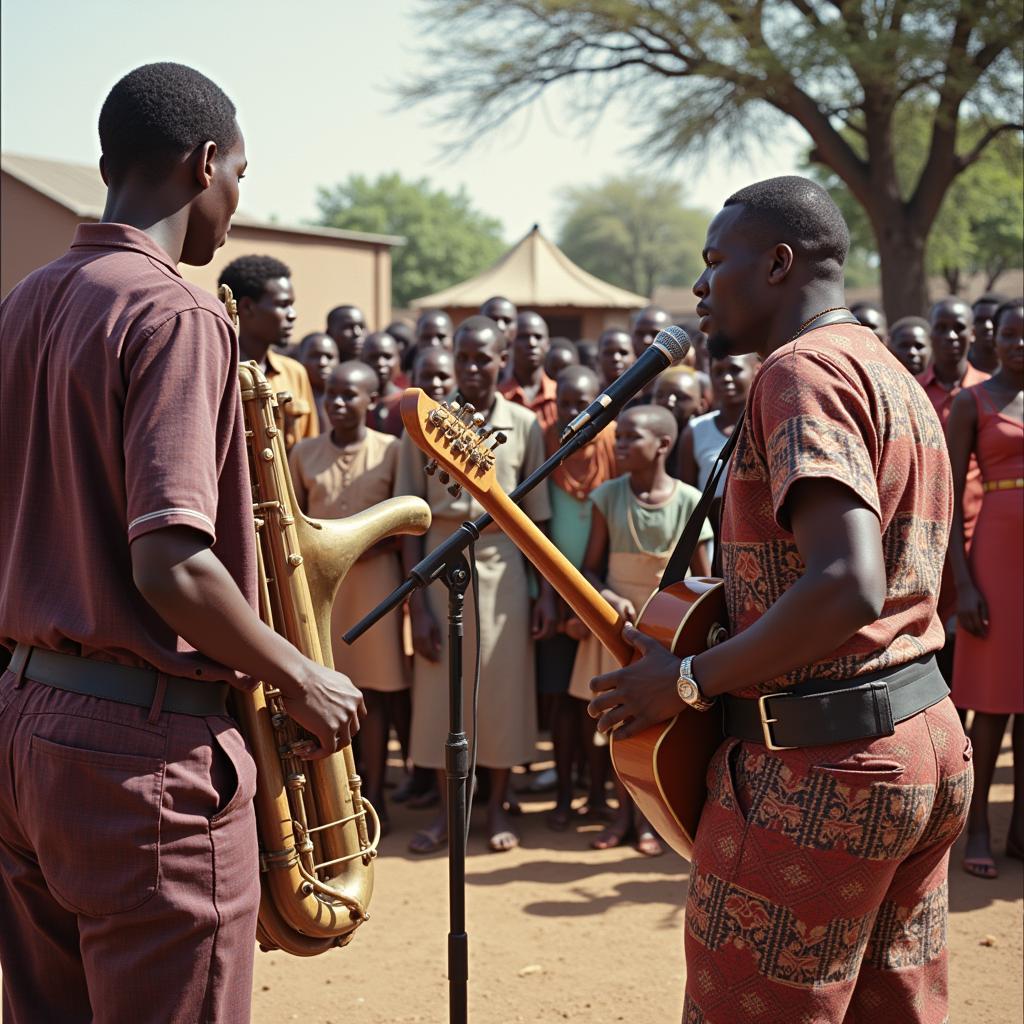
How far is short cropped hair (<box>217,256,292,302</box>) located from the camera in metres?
6.19

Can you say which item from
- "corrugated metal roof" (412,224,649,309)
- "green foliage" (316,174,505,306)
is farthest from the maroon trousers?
"green foliage" (316,174,505,306)

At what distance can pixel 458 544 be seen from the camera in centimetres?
300

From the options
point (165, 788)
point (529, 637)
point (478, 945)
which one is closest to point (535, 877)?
point (478, 945)

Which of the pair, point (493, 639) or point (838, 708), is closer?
point (838, 708)

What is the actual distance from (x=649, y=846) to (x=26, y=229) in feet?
51.5

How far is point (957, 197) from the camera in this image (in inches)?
981

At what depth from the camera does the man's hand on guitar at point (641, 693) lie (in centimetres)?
241

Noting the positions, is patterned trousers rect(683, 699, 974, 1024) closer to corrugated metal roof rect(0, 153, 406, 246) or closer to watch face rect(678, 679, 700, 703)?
watch face rect(678, 679, 700, 703)

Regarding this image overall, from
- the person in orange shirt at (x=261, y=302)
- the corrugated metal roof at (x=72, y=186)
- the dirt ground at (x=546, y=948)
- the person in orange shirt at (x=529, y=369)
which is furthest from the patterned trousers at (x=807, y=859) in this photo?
the corrugated metal roof at (x=72, y=186)

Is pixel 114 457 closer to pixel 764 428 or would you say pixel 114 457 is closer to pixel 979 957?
pixel 764 428

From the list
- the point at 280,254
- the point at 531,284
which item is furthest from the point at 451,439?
the point at 531,284

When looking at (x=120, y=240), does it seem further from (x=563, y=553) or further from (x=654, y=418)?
(x=654, y=418)

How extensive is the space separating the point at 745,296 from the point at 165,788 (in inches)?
55.8

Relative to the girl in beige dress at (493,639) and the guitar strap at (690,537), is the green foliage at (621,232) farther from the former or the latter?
the guitar strap at (690,537)
